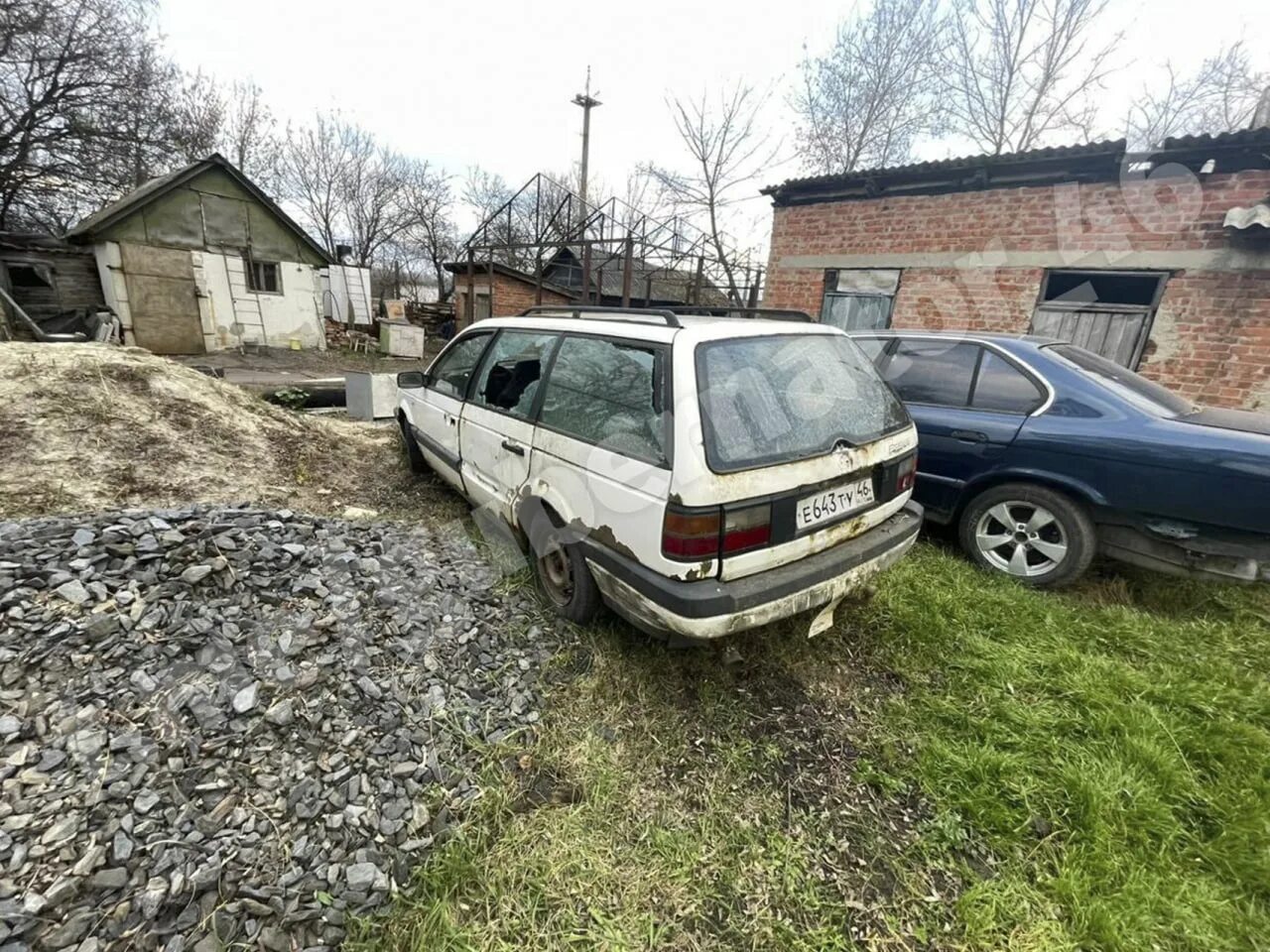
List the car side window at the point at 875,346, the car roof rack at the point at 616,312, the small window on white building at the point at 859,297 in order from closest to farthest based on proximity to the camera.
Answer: the car roof rack at the point at 616,312
the car side window at the point at 875,346
the small window on white building at the point at 859,297

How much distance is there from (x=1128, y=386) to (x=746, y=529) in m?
3.12

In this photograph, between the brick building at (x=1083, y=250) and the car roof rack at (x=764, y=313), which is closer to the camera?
the car roof rack at (x=764, y=313)

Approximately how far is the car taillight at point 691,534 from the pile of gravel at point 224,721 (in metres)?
0.99

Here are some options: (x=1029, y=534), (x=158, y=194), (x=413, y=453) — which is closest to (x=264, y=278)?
(x=158, y=194)

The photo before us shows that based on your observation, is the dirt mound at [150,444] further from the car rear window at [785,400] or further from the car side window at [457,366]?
the car rear window at [785,400]

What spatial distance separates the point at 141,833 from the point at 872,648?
2974mm

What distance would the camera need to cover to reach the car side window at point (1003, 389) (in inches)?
134

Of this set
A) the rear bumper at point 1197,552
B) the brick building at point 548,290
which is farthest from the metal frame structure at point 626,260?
the rear bumper at point 1197,552

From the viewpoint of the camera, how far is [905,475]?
2.74 metres

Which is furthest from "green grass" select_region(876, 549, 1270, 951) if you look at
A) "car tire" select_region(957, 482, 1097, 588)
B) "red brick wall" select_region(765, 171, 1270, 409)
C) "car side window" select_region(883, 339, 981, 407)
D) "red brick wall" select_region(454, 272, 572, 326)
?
"red brick wall" select_region(454, 272, 572, 326)

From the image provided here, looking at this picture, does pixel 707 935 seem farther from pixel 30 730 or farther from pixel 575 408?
pixel 30 730

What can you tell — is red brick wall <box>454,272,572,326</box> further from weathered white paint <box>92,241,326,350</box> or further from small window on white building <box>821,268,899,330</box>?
small window on white building <box>821,268,899,330</box>

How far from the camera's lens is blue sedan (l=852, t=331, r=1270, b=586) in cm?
278

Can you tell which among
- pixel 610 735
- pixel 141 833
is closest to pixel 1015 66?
pixel 610 735
